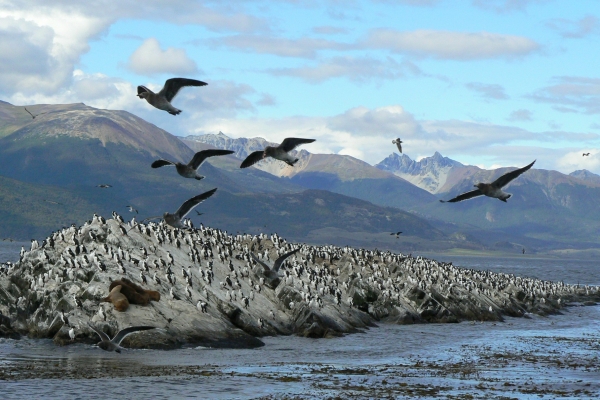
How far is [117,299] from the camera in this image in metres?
45.9

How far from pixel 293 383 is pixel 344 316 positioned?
22.1 meters

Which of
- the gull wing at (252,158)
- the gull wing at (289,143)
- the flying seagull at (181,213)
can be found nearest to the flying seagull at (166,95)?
the gull wing at (252,158)

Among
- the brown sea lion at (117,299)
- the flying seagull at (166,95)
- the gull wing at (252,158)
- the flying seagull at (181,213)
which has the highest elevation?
the flying seagull at (166,95)

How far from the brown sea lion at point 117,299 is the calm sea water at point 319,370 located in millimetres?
2752

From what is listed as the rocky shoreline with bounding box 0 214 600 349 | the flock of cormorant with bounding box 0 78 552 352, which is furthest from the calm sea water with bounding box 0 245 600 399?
the flock of cormorant with bounding box 0 78 552 352

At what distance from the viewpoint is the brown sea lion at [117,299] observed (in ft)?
150

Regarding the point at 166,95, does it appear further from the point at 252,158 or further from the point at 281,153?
the point at 281,153

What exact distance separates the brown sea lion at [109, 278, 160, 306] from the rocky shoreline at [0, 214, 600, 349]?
32cm

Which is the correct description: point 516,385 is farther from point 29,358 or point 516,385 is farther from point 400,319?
point 400,319

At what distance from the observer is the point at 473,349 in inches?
2019

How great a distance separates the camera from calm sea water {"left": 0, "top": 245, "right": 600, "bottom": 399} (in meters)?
34.6

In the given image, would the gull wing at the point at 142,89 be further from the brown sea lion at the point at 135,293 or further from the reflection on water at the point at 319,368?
the brown sea lion at the point at 135,293

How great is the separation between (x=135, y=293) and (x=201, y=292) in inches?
247

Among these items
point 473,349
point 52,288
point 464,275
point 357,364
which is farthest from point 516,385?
point 464,275
